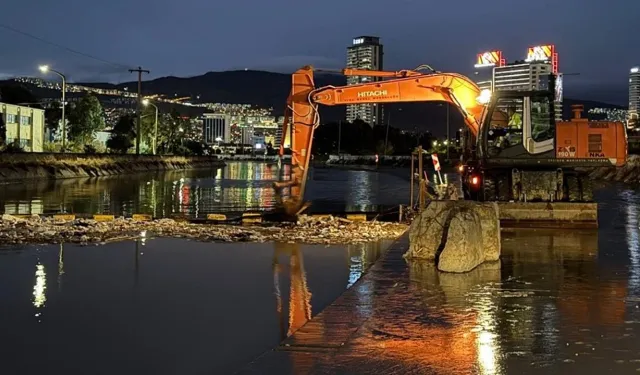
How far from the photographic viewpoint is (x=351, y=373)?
6117 millimetres

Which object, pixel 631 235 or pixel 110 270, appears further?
pixel 631 235

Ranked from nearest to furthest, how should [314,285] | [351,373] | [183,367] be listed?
[351,373] → [183,367] → [314,285]

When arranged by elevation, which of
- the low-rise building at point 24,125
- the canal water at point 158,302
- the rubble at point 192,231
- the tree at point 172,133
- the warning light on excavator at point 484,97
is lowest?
the canal water at point 158,302

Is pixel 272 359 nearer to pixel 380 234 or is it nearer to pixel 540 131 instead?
pixel 380 234

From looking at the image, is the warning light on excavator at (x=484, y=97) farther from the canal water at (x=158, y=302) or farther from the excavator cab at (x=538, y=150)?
the canal water at (x=158, y=302)

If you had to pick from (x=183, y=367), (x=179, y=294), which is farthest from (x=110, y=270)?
(x=183, y=367)

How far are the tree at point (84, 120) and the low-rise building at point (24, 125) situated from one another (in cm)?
387

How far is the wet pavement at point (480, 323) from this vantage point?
21.1 feet

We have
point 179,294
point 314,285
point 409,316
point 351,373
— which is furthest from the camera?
point 314,285

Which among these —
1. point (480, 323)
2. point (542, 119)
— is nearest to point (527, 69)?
point (542, 119)

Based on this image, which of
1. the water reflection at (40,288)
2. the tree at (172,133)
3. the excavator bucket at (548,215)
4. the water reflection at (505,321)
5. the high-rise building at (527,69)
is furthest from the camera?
the tree at (172,133)

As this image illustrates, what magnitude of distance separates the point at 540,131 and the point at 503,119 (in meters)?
1.18

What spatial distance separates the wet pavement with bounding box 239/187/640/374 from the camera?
253 inches

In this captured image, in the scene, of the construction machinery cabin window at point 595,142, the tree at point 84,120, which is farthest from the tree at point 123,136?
the construction machinery cabin window at point 595,142
